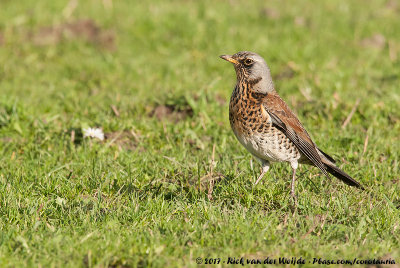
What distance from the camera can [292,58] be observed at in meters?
9.62

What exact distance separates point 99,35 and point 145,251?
6.77 meters

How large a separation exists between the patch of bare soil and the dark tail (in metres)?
5.48

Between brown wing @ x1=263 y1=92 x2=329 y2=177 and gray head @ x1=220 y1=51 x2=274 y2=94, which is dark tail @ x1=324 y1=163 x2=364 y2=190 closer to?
brown wing @ x1=263 y1=92 x2=329 y2=177

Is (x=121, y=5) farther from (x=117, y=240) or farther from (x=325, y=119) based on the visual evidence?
(x=117, y=240)

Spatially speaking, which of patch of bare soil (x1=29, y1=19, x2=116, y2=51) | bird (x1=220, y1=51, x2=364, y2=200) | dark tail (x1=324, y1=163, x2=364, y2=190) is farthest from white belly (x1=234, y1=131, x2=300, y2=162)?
patch of bare soil (x1=29, y1=19, x2=116, y2=51)

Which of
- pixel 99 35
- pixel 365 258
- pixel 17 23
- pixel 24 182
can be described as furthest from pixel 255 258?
pixel 17 23

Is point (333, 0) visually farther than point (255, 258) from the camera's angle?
Yes

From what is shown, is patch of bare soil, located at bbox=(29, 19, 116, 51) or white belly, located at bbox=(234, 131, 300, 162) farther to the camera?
patch of bare soil, located at bbox=(29, 19, 116, 51)

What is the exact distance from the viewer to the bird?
17.7 ft

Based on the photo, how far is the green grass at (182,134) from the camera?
4.39 metres

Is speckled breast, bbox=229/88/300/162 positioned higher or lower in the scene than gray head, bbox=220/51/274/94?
lower

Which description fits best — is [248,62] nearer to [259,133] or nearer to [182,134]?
[259,133]

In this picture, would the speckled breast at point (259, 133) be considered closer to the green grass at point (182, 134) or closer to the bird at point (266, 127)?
the bird at point (266, 127)

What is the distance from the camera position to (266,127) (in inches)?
213
